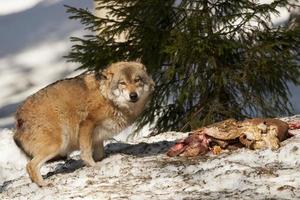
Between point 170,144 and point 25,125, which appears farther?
point 170,144

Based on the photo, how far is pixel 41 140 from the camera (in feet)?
24.1

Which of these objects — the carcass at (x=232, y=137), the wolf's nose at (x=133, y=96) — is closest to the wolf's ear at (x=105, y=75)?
the wolf's nose at (x=133, y=96)

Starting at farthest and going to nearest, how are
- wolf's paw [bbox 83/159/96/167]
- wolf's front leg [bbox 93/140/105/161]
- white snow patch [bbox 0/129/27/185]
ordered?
white snow patch [bbox 0/129/27/185], wolf's front leg [bbox 93/140/105/161], wolf's paw [bbox 83/159/96/167]

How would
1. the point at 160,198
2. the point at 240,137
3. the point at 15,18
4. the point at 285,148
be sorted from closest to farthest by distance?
the point at 160,198, the point at 285,148, the point at 240,137, the point at 15,18

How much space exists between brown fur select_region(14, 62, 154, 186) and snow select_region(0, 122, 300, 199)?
11.9 inches

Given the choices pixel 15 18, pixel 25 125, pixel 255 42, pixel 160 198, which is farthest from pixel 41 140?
pixel 15 18

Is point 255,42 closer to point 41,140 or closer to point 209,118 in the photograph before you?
point 209,118

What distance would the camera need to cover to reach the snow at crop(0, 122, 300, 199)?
19.9ft

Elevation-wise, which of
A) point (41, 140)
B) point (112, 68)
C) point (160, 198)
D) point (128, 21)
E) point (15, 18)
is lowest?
point (160, 198)

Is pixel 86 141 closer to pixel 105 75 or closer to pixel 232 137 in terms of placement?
pixel 105 75

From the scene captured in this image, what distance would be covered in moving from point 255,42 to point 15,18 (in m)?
17.0

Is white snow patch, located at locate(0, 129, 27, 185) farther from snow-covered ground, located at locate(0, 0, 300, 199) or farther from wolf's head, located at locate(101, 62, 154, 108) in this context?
wolf's head, located at locate(101, 62, 154, 108)

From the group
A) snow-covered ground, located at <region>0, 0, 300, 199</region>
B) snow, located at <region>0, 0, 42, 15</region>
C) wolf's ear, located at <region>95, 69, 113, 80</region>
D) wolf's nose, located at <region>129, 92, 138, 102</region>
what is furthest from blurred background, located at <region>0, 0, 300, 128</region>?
wolf's nose, located at <region>129, 92, 138, 102</region>

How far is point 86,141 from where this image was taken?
764 centimetres
